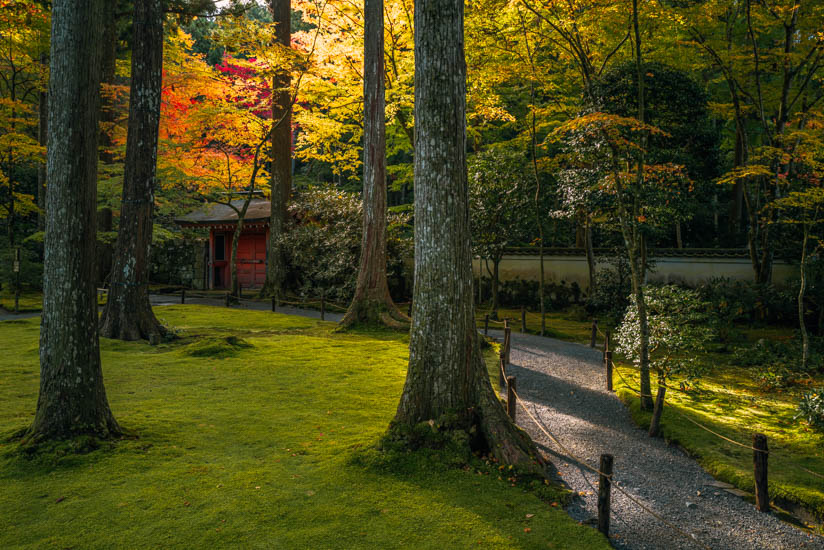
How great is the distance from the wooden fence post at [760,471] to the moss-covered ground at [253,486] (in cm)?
203

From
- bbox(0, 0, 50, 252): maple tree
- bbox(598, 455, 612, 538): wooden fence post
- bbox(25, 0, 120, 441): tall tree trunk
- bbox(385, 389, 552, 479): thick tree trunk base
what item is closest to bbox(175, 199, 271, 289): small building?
bbox(0, 0, 50, 252): maple tree

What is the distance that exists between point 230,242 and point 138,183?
12713 millimetres

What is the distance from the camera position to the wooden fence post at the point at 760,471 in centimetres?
488

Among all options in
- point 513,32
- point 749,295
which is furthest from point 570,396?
point 513,32

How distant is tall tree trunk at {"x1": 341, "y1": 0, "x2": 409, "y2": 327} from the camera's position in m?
12.5

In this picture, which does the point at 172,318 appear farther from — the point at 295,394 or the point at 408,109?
the point at 408,109

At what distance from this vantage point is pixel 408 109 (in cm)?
1755

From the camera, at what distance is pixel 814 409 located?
22.9 feet

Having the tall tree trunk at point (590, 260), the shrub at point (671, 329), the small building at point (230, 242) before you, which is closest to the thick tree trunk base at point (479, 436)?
the shrub at point (671, 329)

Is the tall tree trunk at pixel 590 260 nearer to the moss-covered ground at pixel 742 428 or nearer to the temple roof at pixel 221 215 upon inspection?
the moss-covered ground at pixel 742 428

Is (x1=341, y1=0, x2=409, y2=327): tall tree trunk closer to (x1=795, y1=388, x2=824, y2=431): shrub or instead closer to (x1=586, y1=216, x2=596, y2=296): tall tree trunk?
(x1=586, y1=216, x2=596, y2=296): tall tree trunk

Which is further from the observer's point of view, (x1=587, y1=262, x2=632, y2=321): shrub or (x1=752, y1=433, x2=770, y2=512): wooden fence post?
(x1=587, y1=262, x2=632, y2=321): shrub

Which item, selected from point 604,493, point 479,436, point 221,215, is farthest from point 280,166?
point 604,493

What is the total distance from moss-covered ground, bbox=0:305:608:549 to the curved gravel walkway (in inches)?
27.1
